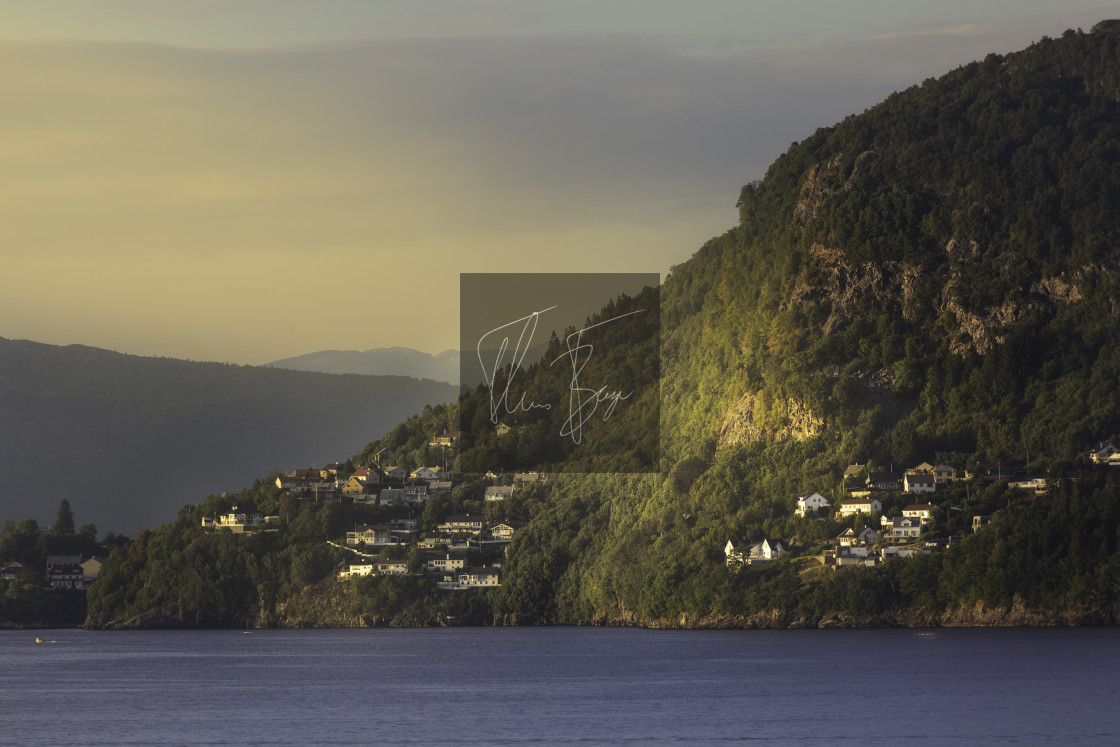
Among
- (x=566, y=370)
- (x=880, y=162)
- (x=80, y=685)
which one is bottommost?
(x=80, y=685)

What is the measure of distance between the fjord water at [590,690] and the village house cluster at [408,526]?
85.2ft

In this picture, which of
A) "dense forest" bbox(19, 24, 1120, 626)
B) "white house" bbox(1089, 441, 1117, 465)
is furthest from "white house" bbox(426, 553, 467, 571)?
"white house" bbox(1089, 441, 1117, 465)

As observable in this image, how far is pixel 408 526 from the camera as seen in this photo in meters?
165

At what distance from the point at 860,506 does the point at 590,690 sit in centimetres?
5779

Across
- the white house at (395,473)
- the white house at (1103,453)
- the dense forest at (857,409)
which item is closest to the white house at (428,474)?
the white house at (395,473)

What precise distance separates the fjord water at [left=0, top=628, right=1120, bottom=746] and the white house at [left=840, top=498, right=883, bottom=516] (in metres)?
14.7

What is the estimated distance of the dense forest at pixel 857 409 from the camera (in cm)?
12800

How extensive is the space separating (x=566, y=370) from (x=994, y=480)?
49.8 m

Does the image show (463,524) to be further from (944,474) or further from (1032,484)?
(1032,484)

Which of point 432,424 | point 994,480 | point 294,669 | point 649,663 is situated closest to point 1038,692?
point 649,663

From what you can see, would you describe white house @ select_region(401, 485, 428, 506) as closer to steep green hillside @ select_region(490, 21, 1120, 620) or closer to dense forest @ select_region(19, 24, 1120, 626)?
dense forest @ select_region(19, 24, 1120, 626)

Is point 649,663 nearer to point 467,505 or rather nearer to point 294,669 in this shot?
point 294,669

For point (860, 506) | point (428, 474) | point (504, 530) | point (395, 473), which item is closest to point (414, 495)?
point (428, 474)

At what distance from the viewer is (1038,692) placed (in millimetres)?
77312
